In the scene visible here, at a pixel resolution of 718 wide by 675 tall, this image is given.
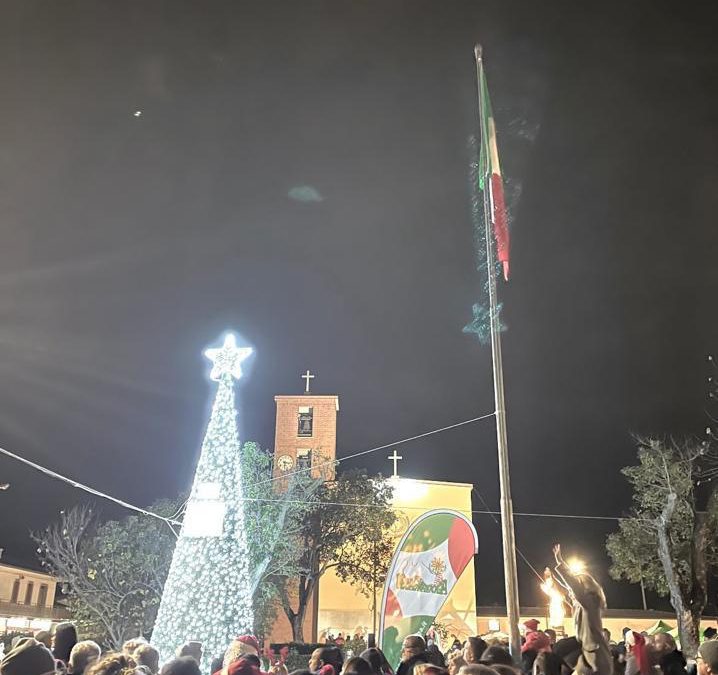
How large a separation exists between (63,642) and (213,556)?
10329 mm

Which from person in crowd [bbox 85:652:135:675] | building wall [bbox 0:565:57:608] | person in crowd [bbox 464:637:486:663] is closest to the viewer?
person in crowd [bbox 85:652:135:675]

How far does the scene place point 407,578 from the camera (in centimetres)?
864

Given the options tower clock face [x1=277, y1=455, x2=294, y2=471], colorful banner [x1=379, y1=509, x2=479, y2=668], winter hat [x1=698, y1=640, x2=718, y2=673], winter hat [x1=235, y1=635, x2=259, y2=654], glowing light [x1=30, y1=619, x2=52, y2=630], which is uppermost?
tower clock face [x1=277, y1=455, x2=294, y2=471]

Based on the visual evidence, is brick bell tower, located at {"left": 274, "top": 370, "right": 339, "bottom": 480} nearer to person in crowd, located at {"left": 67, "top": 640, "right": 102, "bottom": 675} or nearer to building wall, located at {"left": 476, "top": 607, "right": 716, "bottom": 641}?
building wall, located at {"left": 476, "top": 607, "right": 716, "bottom": 641}

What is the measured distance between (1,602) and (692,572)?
3848 centimetres

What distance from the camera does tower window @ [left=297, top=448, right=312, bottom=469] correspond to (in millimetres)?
35969

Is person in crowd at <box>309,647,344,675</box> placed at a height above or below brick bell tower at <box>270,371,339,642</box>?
below

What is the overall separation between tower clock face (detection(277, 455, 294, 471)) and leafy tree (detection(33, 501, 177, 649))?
839cm

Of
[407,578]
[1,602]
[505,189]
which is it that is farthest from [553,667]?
[1,602]

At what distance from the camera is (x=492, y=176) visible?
11.1m

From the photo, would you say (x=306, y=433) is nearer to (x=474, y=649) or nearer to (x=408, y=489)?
(x=408, y=489)

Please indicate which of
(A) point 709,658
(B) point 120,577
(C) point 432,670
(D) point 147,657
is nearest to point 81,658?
(D) point 147,657

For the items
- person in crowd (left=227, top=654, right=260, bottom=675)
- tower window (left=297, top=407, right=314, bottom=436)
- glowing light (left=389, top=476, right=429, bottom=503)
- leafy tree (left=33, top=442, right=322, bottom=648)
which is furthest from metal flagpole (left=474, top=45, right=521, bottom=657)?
tower window (left=297, top=407, right=314, bottom=436)

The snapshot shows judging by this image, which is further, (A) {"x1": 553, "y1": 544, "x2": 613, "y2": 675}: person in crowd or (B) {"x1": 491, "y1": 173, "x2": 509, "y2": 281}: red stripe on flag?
(B) {"x1": 491, "y1": 173, "x2": 509, "y2": 281}: red stripe on flag
